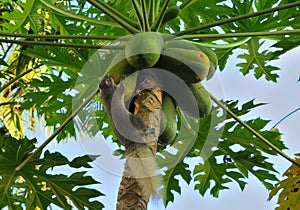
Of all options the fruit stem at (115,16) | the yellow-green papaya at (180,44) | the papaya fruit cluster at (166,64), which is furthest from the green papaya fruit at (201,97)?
the fruit stem at (115,16)

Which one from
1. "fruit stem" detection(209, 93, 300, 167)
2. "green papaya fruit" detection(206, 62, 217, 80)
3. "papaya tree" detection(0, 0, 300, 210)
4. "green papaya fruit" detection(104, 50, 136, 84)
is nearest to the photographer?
"papaya tree" detection(0, 0, 300, 210)

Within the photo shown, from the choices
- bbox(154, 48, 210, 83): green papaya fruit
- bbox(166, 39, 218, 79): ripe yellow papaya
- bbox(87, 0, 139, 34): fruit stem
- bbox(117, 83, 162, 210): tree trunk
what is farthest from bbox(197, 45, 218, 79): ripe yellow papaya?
bbox(117, 83, 162, 210): tree trunk

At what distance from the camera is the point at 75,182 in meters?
1.90

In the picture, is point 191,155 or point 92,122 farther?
point 191,155

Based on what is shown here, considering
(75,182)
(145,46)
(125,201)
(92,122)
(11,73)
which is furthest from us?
(11,73)

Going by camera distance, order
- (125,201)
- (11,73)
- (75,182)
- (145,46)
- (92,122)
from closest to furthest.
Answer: (125,201)
(145,46)
(75,182)
(92,122)
(11,73)

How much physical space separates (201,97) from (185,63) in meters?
0.13

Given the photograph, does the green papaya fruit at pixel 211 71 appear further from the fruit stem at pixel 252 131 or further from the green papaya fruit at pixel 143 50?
the green papaya fruit at pixel 143 50

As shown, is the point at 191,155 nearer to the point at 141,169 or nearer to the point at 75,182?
the point at 75,182

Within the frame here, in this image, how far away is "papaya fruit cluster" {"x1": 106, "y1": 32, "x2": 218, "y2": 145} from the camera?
1529mm

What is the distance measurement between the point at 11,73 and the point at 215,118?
6.60 ft

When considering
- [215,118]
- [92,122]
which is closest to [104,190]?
[92,122]

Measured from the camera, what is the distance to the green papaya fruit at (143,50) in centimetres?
151

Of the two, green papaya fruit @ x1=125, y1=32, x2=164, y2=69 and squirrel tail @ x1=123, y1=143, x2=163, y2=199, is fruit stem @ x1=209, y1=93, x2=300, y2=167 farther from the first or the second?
squirrel tail @ x1=123, y1=143, x2=163, y2=199
